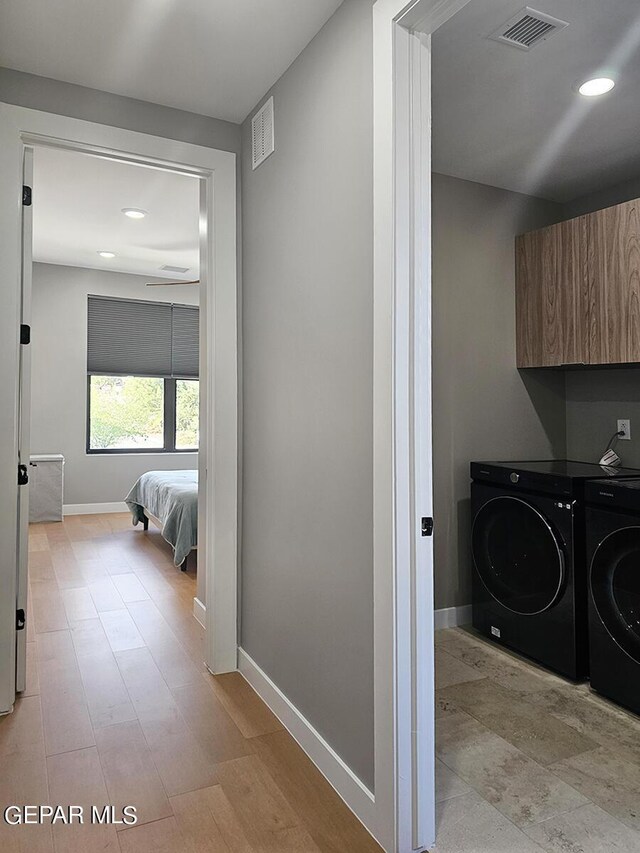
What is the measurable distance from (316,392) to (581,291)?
181 cm

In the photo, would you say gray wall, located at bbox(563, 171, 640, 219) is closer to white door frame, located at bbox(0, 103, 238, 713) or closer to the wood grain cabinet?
→ the wood grain cabinet

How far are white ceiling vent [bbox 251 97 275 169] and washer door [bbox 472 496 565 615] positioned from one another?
1.97m

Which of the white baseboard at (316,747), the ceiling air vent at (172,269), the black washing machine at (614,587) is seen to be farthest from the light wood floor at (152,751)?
the ceiling air vent at (172,269)

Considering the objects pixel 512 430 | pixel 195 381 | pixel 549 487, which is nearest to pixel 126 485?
pixel 195 381

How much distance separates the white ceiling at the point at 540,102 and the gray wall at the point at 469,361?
199 millimetres

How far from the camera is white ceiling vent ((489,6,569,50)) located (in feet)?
6.63

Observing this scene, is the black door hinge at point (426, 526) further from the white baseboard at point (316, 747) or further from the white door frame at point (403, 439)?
the white baseboard at point (316, 747)

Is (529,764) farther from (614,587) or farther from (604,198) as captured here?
(604,198)

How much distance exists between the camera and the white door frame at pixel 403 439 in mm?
1612

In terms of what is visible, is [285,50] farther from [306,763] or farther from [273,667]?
[306,763]

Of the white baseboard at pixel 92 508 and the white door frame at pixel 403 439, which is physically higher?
the white door frame at pixel 403 439

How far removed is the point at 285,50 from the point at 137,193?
2.39 meters

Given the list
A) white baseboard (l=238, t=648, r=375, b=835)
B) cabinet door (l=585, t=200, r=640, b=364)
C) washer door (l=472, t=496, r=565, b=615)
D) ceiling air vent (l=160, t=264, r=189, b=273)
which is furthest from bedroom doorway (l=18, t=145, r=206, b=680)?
cabinet door (l=585, t=200, r=640, b=364)

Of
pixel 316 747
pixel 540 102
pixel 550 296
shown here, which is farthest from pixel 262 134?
pixel 316 747
